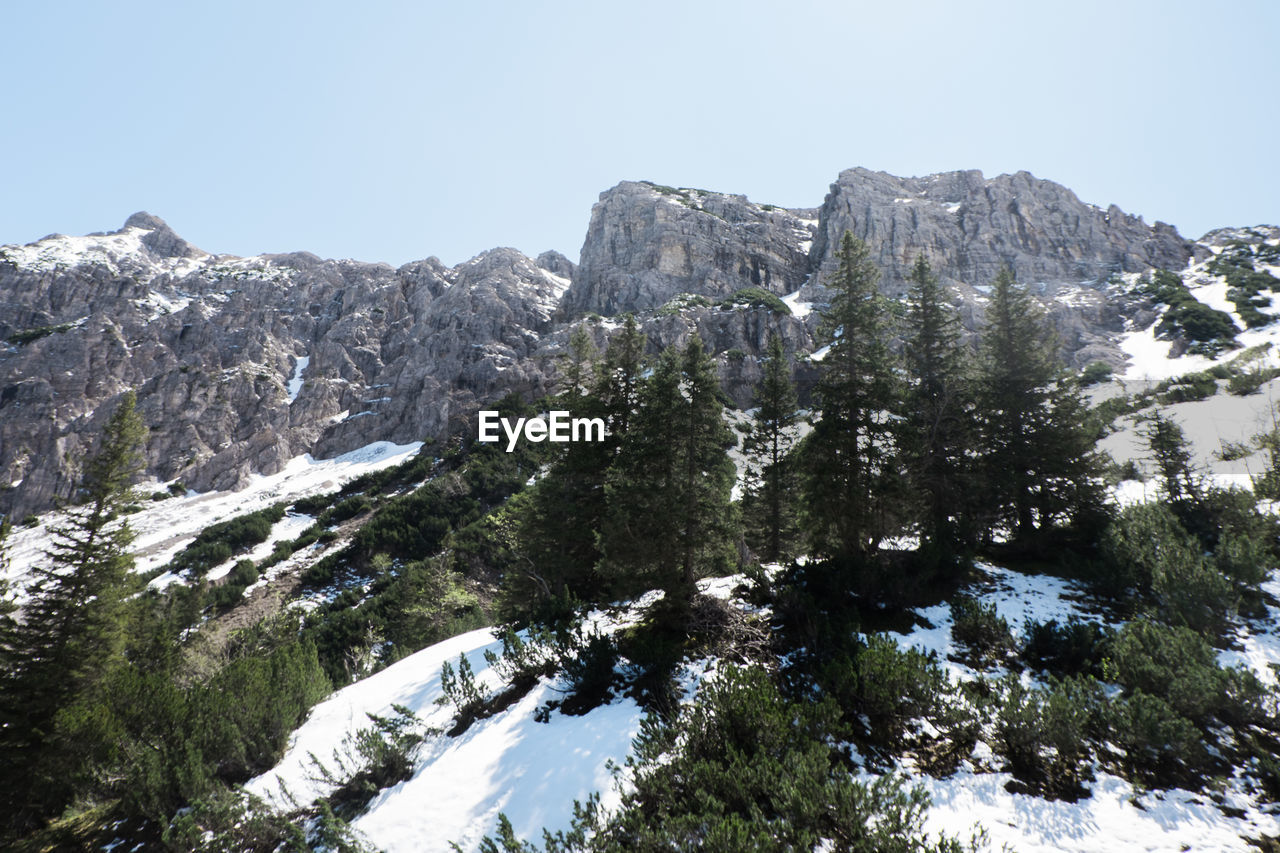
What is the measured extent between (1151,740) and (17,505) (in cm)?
10868

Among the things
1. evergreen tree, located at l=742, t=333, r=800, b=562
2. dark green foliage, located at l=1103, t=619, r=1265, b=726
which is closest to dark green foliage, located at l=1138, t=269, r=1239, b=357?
evergreen tree, located at l=742, t=333, r=800, b=562

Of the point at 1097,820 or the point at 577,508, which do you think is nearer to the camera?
the point at 1097,820

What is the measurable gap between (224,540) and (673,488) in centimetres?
5640

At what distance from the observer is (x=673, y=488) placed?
12516mm

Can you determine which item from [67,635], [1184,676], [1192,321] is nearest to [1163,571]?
[1184,676]

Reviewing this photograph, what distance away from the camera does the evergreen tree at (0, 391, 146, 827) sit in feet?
31.6

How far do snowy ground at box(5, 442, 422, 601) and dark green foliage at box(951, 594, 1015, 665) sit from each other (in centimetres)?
5610

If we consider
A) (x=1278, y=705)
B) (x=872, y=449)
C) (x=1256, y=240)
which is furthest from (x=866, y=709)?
(x=1256, y=240)

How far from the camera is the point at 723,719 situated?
275 inches

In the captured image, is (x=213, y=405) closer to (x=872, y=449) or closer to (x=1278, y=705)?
(x=872, y=449)

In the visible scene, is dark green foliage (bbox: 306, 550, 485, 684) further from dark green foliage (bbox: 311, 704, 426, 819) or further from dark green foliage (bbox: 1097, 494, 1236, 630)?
dark green foliage (bbox: 1097, 494, 1236, 630)

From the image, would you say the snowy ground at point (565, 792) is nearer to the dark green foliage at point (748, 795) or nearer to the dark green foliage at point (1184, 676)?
the dark green foliage at point (748, 795)

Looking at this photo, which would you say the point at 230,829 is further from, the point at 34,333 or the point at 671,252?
the point at 34,333

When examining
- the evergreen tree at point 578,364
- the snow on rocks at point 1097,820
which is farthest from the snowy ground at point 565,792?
the evergreen tree at point 578,364
